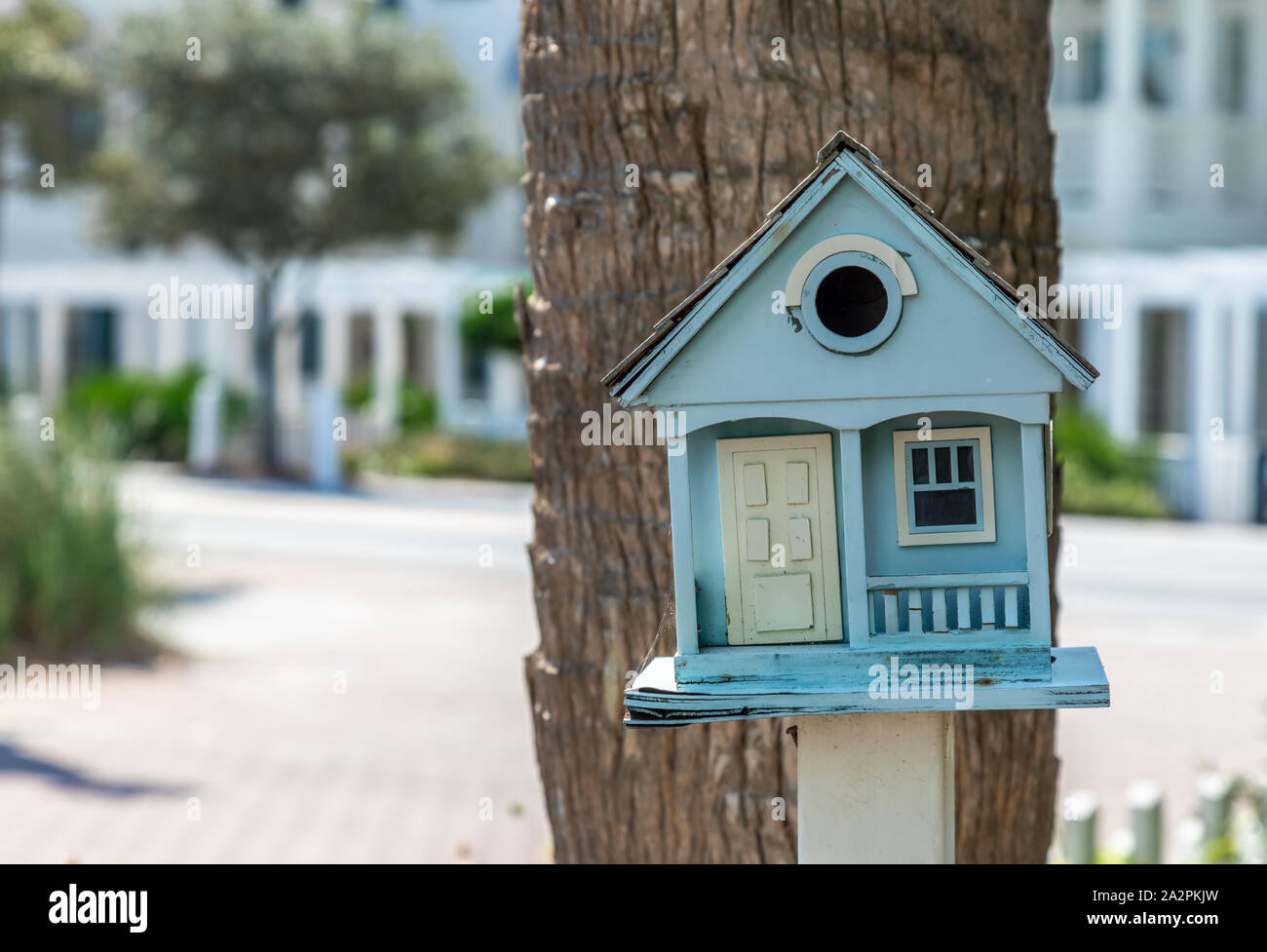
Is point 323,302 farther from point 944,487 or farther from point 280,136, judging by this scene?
point 944,487

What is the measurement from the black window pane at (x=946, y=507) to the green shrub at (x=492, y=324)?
18492 mm

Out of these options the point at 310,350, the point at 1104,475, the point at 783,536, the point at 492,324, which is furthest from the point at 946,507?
the point at 310,350

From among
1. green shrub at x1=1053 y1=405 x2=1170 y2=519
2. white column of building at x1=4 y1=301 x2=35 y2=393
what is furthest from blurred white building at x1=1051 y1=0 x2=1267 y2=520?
white column of building at x1=4 y1=301 x2=35 y2=393

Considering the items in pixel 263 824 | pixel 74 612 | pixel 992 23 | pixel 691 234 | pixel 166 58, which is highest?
pixel 166 58

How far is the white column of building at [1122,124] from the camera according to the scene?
2003 centimetres

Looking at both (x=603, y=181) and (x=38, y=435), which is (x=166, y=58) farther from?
(x=603, y=181)

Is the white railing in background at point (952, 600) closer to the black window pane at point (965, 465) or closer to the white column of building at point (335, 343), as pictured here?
the black window pane at point (965, 465)

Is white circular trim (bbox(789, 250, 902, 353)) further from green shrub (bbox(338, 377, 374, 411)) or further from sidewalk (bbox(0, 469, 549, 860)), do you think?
green shrub (bbox(338, 377, 374, 411))

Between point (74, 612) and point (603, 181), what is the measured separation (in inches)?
294

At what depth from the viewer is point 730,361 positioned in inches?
75.4

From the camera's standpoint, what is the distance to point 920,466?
198cm

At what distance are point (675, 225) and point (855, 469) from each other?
1291mm
